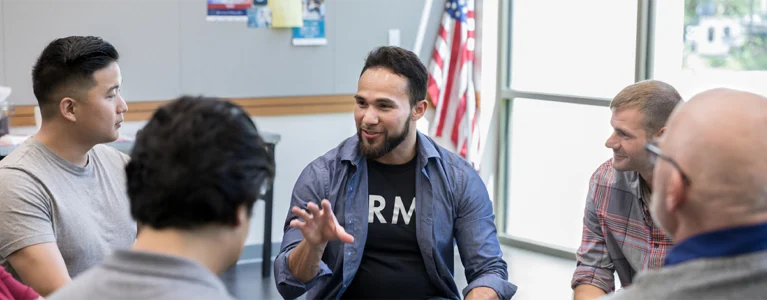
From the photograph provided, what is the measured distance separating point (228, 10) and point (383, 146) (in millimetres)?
2931

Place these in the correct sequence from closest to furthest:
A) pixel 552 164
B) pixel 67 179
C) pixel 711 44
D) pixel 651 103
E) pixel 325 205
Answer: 1. pixel 325 205
2. pixel 67 179
3. pixel 651 103
4. pixel 711 44
5. pixel 552 164

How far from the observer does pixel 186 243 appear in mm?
1394

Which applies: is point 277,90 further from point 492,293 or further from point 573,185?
point 492,293

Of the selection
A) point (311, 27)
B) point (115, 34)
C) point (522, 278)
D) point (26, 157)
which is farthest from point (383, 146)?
point (311, 27)

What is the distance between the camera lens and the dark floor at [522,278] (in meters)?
5.01

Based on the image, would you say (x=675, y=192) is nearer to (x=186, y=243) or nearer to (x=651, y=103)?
(x=186, y=243)

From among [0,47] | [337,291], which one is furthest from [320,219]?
[0,47]

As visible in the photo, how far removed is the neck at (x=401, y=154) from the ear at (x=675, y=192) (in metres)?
1.55

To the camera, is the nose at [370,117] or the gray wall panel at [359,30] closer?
the nose at [370,117]

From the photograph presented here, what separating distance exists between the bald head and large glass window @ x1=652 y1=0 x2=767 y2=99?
377 centimetres

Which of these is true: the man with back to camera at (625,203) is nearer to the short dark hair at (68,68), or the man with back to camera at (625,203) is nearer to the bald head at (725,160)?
the bald head at (725,160)

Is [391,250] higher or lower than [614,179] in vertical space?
lower

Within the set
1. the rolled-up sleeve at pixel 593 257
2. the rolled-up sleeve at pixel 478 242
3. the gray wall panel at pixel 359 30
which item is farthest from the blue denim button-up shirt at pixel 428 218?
the gray wall panel at pixel 359 30

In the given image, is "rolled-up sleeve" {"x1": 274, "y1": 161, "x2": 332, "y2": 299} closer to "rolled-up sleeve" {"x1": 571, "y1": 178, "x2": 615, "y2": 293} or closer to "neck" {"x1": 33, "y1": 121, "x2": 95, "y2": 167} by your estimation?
"neck" {"x1": 33, "y1": 121, "x2": 95, "y2": 167}
